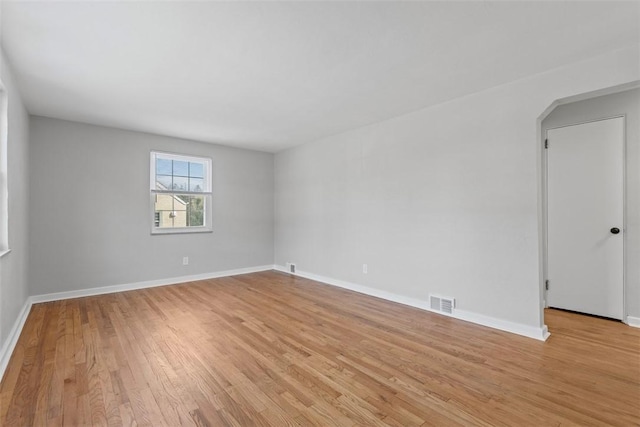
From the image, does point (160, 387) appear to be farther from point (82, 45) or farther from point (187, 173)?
point (187, 173)

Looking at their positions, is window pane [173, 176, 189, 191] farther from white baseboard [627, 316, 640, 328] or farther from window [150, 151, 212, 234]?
white baseboard [627, 316, 640, 328]

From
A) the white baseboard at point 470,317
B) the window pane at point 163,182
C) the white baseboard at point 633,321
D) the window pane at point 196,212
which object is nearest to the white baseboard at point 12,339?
the window pane at point 163,182

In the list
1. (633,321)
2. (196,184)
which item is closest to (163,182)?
(196,184)

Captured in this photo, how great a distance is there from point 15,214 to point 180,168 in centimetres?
244

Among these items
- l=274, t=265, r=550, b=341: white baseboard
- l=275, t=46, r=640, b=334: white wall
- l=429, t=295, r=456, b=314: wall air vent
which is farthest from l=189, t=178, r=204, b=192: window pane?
l=429, t=295, r=456, b=314: wall air vent

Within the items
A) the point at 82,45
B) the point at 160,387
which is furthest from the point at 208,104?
the point at 160,387

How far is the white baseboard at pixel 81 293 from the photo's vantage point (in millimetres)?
2250

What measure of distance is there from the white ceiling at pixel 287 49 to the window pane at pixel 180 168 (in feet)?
4.78

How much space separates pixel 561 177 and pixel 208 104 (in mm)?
4347

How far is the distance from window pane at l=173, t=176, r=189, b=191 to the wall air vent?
4.30m

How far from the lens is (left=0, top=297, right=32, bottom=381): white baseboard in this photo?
2088 millimetres

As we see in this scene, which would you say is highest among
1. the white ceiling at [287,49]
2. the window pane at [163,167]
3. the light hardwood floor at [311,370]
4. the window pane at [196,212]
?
the white ceiling at [287,49]

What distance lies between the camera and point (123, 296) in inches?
158

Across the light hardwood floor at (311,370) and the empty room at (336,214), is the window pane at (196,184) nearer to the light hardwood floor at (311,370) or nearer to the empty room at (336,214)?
the empty room at (336,214)
